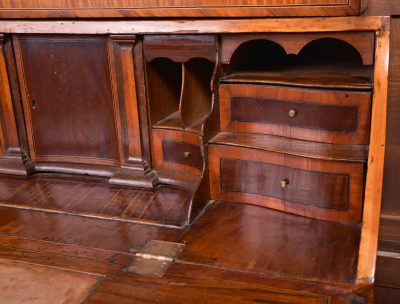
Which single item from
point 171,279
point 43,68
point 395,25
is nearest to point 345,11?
point 395,25

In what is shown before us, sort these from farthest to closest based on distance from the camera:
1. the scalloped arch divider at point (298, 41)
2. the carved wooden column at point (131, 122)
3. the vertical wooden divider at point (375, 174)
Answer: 1. the carved wooden column at point (131, 122)
2. the scalloped arch divider at point (298, 41)
3. the vertical wooden divider at point (375, 174)

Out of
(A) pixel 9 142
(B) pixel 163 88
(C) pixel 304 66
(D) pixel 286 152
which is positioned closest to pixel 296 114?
(D) pixel 286 152

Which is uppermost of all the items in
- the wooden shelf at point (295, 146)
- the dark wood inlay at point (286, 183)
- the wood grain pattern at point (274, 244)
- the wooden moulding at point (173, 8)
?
the wooden moulding at point (173, 8)

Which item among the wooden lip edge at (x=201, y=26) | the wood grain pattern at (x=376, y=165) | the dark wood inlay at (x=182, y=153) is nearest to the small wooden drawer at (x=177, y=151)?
the dark wood inlay at (x=182, y=153)

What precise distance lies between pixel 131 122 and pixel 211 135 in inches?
14.9

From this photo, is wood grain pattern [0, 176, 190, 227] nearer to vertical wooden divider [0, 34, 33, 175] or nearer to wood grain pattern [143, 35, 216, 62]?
vertical wooden divider [0, 34, 33, 175]

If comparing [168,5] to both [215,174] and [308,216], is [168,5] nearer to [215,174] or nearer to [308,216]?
[215,174]

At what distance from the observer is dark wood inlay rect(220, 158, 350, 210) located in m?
1.71

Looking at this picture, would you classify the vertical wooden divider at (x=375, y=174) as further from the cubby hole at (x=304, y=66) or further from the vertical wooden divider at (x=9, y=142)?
the vertical wooden divider at (x=9, y=142)

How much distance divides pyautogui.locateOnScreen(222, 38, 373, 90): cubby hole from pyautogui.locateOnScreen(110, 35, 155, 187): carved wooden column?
383 mm

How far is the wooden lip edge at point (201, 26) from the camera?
5.23 feet

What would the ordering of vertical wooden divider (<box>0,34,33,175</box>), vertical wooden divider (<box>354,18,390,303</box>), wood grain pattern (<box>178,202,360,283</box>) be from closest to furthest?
vertical wooden divider (<box>354,18,390,303</box>) → wood grain pattern (<box>178,202,360,283</box>) → vertical wooden divider (<box>0,34,33,175</box>)

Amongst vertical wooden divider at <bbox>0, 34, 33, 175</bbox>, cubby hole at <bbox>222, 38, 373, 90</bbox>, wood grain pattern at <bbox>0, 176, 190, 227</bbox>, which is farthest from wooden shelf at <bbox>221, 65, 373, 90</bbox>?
vertical wooden divider at <bbox>0, 34, 33, 175</bbox>

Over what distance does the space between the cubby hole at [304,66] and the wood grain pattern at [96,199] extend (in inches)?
19.9
